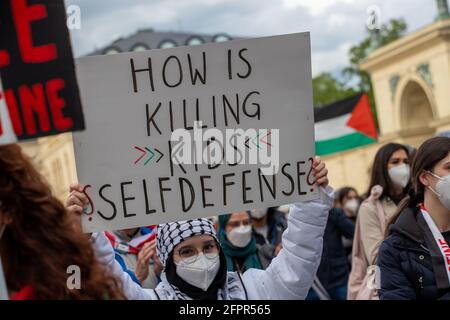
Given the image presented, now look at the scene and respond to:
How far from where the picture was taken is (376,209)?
6.04m

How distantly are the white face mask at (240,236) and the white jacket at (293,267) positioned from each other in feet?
7.78

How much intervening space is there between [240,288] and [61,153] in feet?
158

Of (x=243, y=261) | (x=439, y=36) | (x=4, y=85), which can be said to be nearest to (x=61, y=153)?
(x=439, y=36)

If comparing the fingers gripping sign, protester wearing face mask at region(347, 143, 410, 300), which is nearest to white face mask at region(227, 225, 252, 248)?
protester wearing face mask at region(347, 143, 410, 300)

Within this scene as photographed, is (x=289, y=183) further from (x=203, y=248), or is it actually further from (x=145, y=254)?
(x=145, y=254)

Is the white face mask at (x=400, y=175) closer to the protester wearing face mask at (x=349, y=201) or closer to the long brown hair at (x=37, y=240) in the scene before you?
the protester wearing face mask at (x=349, y=201)

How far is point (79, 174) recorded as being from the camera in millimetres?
3645

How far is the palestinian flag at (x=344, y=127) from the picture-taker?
472 inches

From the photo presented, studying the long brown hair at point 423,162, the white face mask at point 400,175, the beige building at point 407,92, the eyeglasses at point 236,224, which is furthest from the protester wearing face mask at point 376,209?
the beige building at point 407,92

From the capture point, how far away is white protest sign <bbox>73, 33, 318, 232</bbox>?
12.1 feet

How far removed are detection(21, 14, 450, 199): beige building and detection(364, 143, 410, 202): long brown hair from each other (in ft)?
74.5

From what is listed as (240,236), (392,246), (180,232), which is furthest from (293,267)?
(240,236)

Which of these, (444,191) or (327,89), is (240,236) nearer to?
(444,191)
